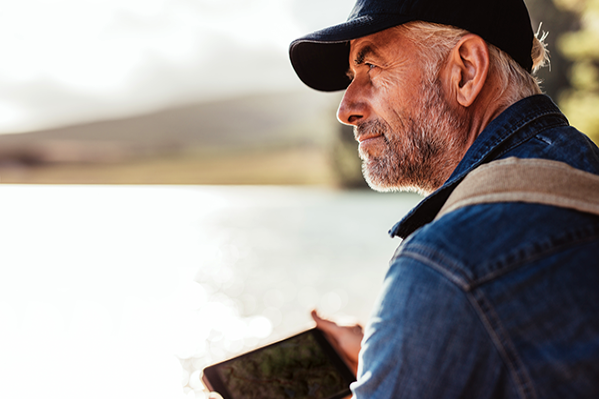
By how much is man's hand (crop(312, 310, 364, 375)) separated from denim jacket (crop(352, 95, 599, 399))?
1.59 ft

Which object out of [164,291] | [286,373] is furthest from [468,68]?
[164,291]

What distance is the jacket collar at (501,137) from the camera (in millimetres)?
784

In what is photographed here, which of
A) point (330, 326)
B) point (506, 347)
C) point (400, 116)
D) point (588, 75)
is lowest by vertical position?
point (506, 347)

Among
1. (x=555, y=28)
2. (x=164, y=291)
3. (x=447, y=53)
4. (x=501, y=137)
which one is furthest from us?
(x=555, y=28)

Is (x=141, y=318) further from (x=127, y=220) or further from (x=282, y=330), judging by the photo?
(x=127, y=220)

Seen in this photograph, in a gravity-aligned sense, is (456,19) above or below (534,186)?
above

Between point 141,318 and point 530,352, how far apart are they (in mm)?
4203

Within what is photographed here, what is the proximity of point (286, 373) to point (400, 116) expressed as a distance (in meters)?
0.65

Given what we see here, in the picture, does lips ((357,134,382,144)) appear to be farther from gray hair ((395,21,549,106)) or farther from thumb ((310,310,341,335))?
thumb ((310,310,341,335))

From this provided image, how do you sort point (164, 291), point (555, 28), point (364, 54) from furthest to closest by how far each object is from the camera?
point (555, 28), point (164, 291), point (364, 54)

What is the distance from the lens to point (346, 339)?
3.49 ft

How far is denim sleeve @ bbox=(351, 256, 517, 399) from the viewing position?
521 mm

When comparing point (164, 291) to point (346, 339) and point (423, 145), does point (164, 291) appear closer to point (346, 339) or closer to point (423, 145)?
point (346, 339)

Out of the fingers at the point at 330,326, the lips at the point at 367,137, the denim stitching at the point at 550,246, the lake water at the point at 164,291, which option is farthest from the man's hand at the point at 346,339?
the denim stitching at the point at 550,246
